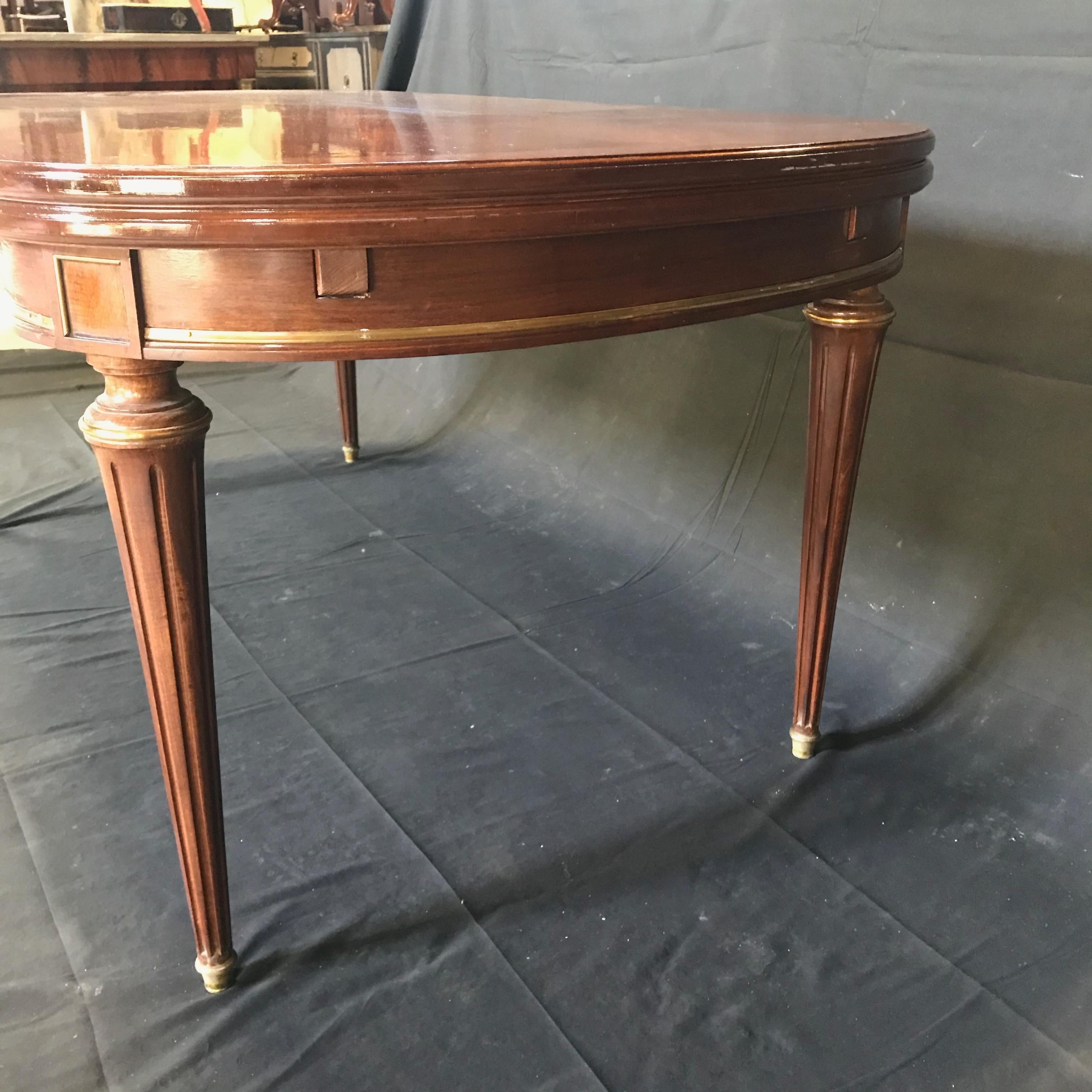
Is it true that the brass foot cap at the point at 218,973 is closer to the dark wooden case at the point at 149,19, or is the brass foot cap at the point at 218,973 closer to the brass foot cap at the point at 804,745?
the brass foot cap at the point at 804,745

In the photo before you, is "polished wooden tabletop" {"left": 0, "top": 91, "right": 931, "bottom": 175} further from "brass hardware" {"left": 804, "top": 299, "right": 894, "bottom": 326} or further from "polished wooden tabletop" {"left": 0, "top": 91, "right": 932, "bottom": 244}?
"brass hardware" {"left": 804, "top": 299, "right": 894, "bottom": 326}

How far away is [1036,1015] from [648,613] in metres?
0.76

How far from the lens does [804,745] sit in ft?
3.97

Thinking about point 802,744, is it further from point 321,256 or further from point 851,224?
point 321,256

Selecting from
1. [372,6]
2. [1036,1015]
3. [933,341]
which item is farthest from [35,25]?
[1036,1015]

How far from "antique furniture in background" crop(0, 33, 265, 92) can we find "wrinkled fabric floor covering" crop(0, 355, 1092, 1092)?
4.00ft

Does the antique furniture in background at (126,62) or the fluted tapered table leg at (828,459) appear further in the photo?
the antique furniture in background at (126,62)

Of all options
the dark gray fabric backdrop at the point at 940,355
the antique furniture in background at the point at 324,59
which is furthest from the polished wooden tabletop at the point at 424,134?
the antique furniture in background at the point at 324,59

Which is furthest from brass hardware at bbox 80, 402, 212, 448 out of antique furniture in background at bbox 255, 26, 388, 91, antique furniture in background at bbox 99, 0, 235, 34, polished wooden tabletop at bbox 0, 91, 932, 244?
antique furniture in background at bbox 255, 26, 388, 91

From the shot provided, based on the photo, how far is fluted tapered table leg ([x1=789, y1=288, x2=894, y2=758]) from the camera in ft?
3.38

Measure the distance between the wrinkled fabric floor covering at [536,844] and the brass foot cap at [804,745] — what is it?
2cm

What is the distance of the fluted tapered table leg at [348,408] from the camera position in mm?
1977

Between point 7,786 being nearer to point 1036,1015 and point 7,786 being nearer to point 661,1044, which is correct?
point 661,1044

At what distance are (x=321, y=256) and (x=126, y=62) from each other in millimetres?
2158
